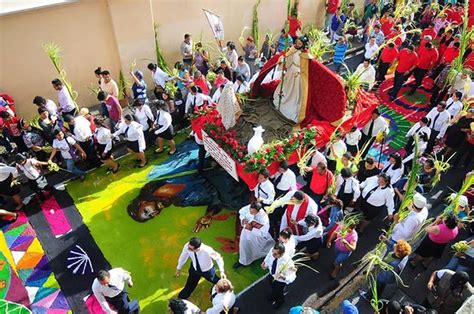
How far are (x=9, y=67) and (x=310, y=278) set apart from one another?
296 inches

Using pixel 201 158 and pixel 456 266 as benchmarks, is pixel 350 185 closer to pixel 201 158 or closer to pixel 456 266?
pixel 456 266

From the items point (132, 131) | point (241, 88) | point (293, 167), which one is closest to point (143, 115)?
point (132, 131)

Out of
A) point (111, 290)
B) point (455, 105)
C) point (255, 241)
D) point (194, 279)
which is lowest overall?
point (194, 279)

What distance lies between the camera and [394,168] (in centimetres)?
659

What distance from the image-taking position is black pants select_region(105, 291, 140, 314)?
5.14m

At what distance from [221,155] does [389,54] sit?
5825 mm

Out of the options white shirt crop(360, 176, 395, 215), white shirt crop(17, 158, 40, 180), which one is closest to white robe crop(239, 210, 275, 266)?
white shirt crop(360, 176, 395, 215)

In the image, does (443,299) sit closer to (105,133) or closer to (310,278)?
(310,278)

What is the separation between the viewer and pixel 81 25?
884 centimetres

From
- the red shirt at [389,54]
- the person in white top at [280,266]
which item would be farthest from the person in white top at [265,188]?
the red shirt at [389,54]

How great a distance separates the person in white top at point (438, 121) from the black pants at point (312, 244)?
3560mm

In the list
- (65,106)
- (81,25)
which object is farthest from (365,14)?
(65,106)

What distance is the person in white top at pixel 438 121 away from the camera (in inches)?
302

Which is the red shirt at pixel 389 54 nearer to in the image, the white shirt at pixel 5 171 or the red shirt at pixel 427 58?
the red shirt at pixel 427 58
